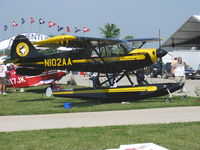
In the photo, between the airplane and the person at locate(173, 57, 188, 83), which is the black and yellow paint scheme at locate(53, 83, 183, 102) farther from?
the airplane

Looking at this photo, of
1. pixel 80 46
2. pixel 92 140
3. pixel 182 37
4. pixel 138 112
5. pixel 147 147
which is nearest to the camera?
pixel 147 147

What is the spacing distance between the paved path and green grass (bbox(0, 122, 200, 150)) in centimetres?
80

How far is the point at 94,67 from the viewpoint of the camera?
15.0 meters

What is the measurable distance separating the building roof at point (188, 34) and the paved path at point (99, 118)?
3735cm

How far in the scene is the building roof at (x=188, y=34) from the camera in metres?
48.9

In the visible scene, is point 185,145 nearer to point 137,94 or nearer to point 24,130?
Result: point 24,130

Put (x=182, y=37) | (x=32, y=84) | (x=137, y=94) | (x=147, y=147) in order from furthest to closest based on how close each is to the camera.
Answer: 1. (x=182, y=37)
2. (x=32, y=84)
3. (x=137, y=94)
4. (x=147, y=147)

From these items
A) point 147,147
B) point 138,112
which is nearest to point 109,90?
point 138,112

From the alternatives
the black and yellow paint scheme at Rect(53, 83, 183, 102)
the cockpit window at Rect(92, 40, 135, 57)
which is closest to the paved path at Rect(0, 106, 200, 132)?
the black and yellow paint scheme at Rect(53, 83, 183, 102)

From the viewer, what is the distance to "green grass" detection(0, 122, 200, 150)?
21.9 ft

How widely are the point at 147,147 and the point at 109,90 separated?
10.0 meters

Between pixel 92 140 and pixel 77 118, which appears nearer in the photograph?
pixel 92 140

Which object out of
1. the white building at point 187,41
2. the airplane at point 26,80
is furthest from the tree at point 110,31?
the airplane at point 26,80

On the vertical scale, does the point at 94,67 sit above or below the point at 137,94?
above
